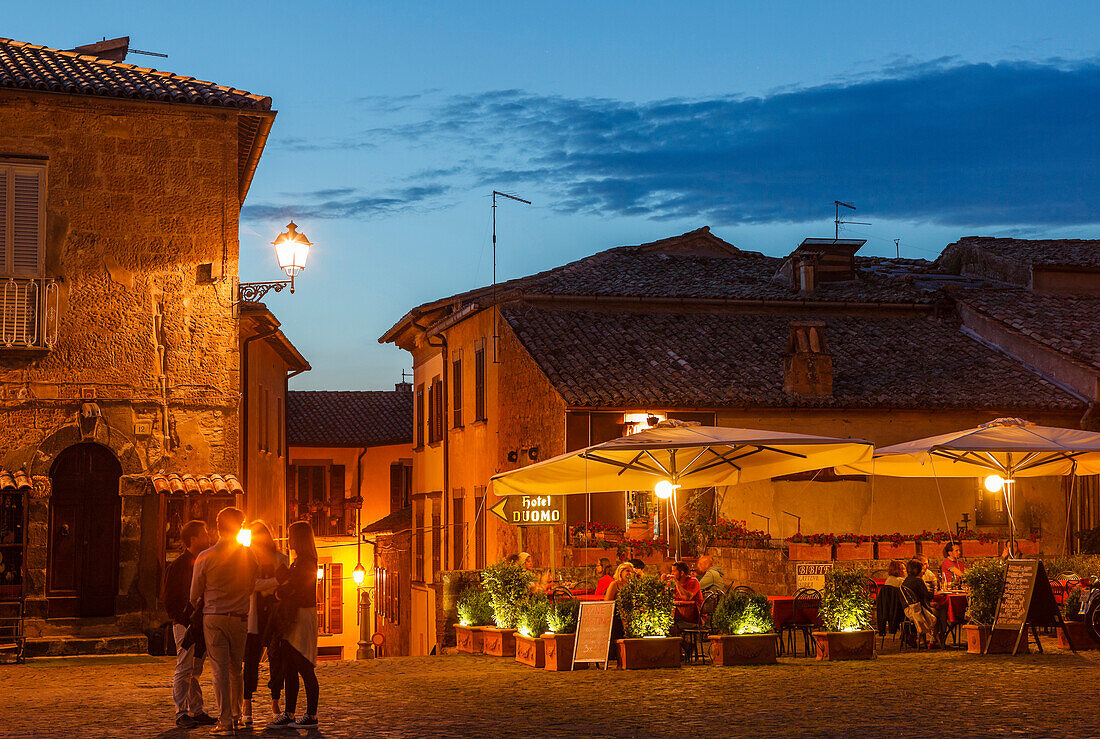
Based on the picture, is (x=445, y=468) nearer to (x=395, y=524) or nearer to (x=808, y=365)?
(x=395, y=524)

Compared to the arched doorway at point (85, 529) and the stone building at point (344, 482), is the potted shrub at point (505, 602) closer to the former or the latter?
the arched doorway at point (85, 529)

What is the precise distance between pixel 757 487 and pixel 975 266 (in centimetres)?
1247

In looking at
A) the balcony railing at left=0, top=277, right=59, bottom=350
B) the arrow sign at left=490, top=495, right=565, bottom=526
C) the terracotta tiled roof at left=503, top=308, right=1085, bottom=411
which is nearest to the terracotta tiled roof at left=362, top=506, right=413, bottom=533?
the terracotta tiled roof at left=503, top=308, right=1085, bottom=411

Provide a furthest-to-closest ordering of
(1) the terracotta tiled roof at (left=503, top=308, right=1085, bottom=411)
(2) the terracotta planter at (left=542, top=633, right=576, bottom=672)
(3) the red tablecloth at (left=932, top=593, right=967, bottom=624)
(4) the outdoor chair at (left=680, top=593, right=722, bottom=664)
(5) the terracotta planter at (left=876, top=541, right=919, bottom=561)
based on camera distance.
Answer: (1) the terracotta tiled roof at (left=503, top=308, right=1085, bottom=411)
(5) the terracotta planter at (left=876, top=541, right=919, bottom=561)
(3) the red tablecloth at (left=932, top=593, right=967, bottom=624)
(4) the outdoor chair at (left=680, top=593, right=722, bottom=664)
(2) the terracotta planter at (left=542, top=633, right=576, bottom=672)

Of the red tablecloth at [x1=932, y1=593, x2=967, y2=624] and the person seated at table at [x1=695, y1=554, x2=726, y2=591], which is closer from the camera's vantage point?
the red tablecloth at [x1=932, y1=593, x2=967, y2=624]

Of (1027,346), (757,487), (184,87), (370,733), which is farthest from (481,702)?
(1027,346)

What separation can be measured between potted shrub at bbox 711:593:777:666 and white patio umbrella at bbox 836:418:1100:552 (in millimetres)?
2219

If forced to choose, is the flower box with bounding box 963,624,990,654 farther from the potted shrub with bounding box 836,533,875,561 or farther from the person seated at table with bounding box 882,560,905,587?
the potted shrub with bounding box 836,533,875,561

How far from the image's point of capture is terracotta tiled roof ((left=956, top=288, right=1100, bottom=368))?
24.8 meters

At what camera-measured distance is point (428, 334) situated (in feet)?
102

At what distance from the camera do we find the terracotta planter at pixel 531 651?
14523mm

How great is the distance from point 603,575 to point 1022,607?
5.26 metres

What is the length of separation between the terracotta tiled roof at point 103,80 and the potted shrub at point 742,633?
29.1 ft

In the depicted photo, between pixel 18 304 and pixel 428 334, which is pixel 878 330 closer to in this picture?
pixel 428 334
